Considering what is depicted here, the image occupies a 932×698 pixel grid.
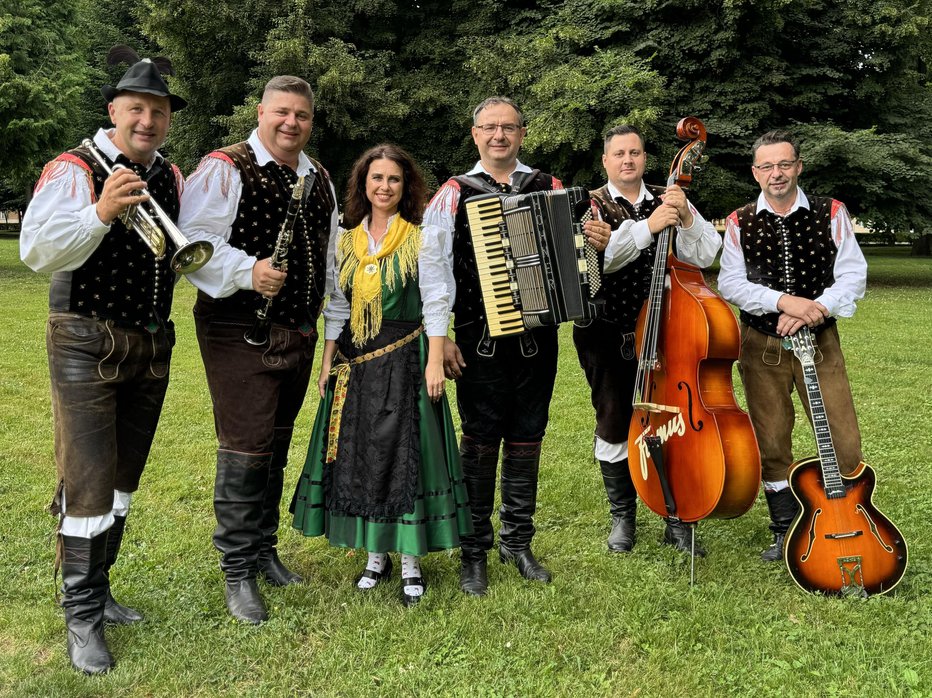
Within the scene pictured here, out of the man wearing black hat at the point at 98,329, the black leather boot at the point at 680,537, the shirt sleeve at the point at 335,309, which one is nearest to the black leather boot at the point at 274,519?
the shirt sleeve at the point at 335,309

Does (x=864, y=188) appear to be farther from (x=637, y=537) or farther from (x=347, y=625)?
(x=347, y=625)

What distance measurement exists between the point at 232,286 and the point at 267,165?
605mm

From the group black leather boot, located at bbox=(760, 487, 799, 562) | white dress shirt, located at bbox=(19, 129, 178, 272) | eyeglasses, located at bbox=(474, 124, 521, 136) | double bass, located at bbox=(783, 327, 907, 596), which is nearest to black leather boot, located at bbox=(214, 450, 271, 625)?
white dress shirt, located at bbox=(19, 129, 178, 272)

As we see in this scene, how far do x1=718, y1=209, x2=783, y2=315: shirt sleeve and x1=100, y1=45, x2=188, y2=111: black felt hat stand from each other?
9.27 feet

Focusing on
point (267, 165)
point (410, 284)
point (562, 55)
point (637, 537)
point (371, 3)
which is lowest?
point (637, 537)

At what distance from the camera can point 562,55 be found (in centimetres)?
1489

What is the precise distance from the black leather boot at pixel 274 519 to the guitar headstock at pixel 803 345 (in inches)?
101

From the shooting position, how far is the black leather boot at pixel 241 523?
341 cm

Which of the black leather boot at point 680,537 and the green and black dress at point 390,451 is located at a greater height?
the green and black dress at point 390,451

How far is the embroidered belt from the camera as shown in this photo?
357 cm

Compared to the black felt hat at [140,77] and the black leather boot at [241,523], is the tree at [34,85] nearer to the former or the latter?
the black felt hat at [140,77]

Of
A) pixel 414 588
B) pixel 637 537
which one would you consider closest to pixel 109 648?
pixel 414 588

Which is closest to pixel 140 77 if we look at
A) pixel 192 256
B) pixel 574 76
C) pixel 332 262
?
pixel 192 256

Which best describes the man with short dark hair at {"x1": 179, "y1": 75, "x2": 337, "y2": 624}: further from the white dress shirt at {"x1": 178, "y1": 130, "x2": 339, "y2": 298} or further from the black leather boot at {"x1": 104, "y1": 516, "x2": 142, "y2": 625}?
the black leather boot at {"x1": 104, "y1": 516, "x2": 142, "y2": 625}
